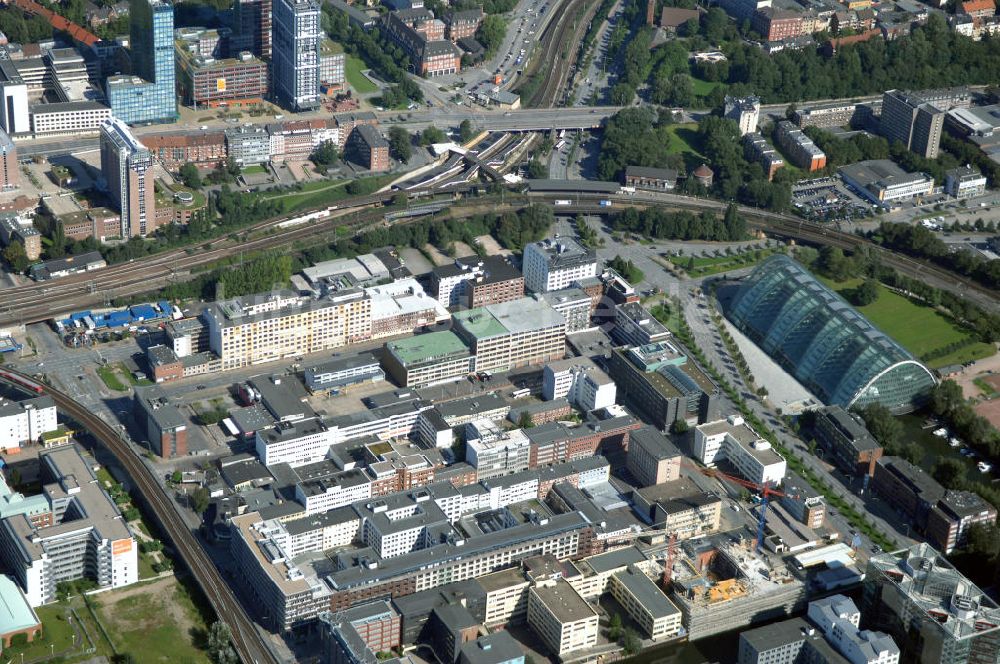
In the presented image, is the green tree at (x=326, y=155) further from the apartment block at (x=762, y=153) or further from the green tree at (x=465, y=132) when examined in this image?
the apartment block at (x=762, y=153)

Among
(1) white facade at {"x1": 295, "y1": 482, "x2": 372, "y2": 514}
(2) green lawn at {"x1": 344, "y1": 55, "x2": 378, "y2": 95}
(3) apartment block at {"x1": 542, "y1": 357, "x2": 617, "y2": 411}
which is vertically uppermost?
(2) green lawn at {"x1": 344, "y1": 55, "x2": 378, "y2": 95}

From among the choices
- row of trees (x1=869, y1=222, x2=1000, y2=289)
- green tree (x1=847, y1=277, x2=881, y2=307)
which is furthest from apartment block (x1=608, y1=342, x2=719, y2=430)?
row of trees (x1=869, y1=222, x2=1000, y2=289)

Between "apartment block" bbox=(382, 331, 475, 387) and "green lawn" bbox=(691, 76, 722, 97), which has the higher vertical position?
"green lawn" bbox=(691, 76, 722, 97)

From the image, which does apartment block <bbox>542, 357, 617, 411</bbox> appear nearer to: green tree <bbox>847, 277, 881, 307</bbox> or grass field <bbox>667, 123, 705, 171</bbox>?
green tree <bbox>847, 277, 881, 307</bbox>

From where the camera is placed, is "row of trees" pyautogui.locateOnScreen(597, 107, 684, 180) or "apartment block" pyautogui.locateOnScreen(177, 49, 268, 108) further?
"apartment block" pyautogui.locateOnScreen(177, 49, 268, 108)

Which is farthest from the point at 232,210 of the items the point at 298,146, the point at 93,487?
the point at 93,487

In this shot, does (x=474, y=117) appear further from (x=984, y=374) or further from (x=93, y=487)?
(x=93, y=487)

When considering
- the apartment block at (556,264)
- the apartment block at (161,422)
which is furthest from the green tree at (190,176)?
the apartment block at (161,422)

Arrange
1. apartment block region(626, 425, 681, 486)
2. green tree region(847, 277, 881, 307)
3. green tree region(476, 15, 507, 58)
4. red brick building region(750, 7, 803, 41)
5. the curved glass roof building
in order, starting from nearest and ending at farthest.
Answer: apartment block region(626, 425, 681, 486) → the curved glass roof building → green tree region(847, 277, 881, 307) → green tree region(476, 15, 507, 58) → red brick building region(750, 7, 803, 41)
